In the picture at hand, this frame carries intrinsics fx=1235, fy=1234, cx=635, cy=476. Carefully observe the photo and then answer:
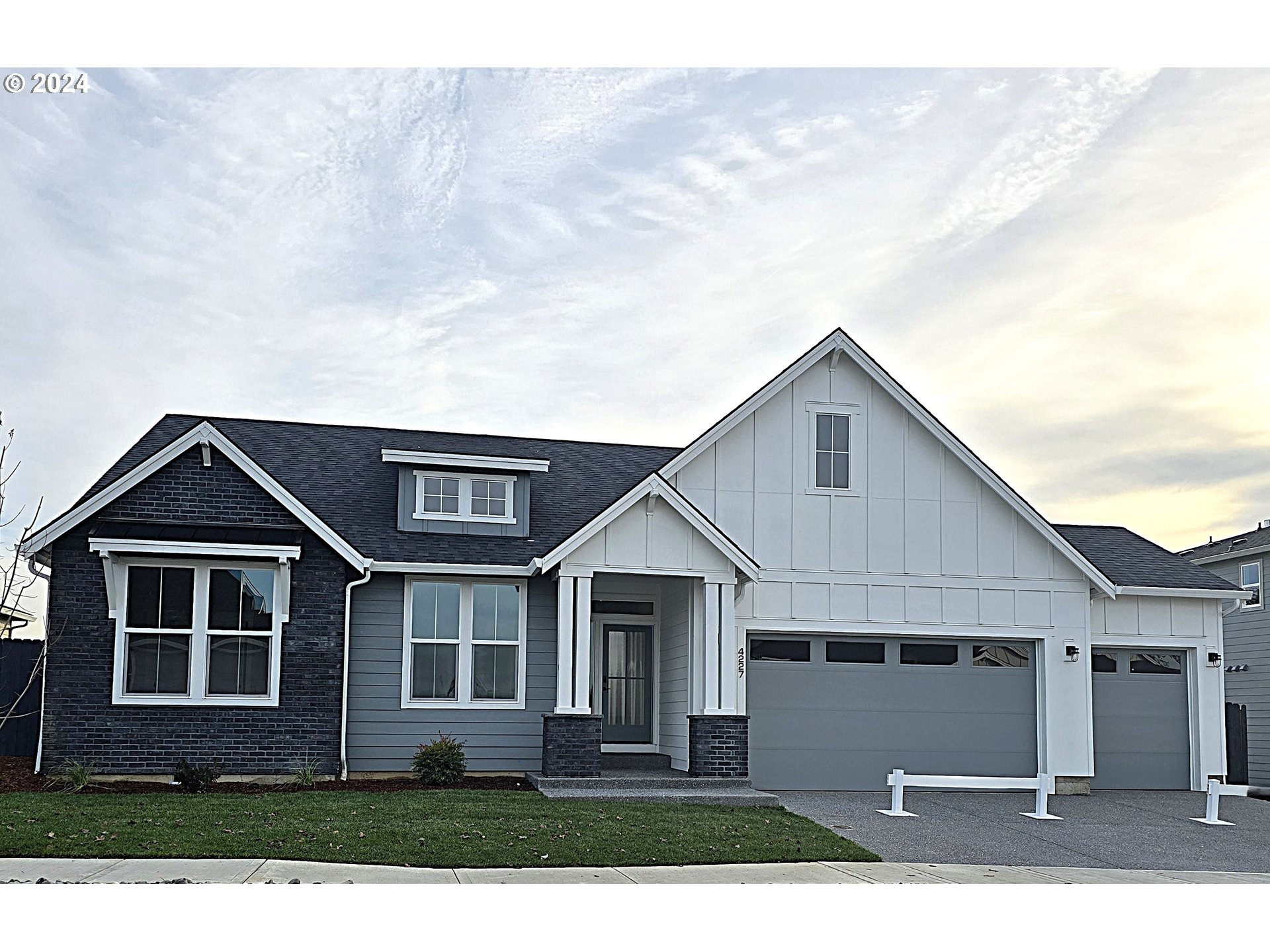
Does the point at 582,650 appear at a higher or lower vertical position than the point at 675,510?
lower

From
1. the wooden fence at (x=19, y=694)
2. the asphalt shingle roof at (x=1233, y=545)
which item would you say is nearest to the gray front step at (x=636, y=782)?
the wooden fence at (x=19, y=694)

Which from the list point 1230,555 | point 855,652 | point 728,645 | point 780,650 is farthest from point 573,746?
point 1230,555

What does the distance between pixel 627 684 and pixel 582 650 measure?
293 cm

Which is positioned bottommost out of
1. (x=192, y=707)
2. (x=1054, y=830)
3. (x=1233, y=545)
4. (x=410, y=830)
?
(x=1054, y=830)

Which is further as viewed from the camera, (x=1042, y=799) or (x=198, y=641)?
(x=198, y=641)

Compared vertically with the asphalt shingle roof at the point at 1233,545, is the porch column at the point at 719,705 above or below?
below

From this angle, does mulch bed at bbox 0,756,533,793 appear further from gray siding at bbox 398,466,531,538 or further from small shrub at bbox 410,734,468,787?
gray siding at bbox 398,466,531,538

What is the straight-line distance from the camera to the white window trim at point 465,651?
54.6 feet

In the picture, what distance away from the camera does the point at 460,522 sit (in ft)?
58.3

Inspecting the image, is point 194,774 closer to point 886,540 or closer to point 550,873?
point 550,873

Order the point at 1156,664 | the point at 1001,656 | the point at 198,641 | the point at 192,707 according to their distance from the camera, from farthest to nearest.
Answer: the point at 1156,664, the point at 1001,656, the point at 198,641, the point at 192,707

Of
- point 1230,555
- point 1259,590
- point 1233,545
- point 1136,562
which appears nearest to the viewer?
point 1136,562

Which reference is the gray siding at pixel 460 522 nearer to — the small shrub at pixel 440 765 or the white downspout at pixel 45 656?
the small shrub at pixel 440 765

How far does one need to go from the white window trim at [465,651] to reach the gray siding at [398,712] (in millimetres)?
59
